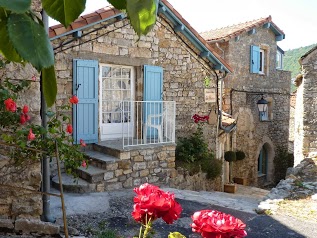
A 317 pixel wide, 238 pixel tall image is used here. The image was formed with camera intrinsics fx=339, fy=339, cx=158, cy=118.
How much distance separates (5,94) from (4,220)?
119 cm

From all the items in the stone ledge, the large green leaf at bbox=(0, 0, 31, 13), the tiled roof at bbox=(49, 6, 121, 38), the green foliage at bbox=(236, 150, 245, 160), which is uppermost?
the tiled roof at bbox=(49, 6, 121, 38)

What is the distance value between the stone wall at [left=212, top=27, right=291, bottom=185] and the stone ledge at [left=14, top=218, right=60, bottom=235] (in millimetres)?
8296

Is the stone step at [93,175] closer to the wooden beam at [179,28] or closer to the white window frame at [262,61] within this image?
the wooden beam at [179,28]

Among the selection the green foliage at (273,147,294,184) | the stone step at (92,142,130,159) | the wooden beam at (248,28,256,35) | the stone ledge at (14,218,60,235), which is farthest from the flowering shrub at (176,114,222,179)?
the green foliage at (273,147,294,184)

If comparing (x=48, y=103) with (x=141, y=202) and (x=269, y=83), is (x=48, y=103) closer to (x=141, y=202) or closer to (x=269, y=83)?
(x=141, y=202)

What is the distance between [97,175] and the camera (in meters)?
5.75

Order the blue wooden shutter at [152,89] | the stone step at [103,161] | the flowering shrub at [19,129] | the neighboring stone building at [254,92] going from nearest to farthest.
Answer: the flowering shrub at [19,129] < the stone step at [103,161] < the blue wooden shutter at [152,89] < the neighboring stone building at [254,92]

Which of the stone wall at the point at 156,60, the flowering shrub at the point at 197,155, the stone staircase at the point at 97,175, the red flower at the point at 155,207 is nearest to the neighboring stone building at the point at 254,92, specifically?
the flowering shrub at the point at 197,155

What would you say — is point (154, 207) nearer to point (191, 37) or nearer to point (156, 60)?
point (156, 60)

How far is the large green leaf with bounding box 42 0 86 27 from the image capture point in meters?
0.50

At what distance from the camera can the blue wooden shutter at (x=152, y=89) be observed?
7.28m

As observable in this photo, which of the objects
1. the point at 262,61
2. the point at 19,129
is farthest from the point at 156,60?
the point at 262,61

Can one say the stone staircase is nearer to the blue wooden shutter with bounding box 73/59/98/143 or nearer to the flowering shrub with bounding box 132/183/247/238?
the blue wooden shutter with bounding box 73/59/98/143

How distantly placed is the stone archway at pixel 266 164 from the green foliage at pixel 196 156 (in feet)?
19.6
